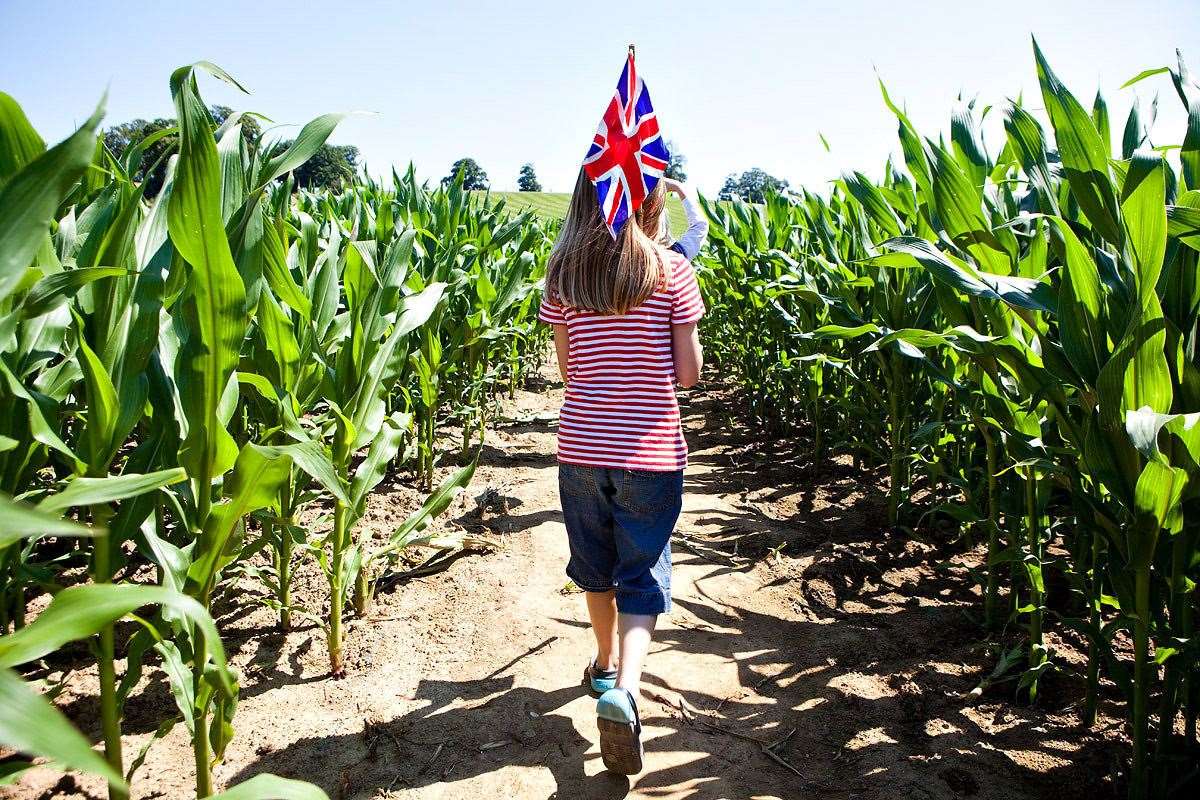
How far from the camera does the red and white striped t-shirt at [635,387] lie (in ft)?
7.13

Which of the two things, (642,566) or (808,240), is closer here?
(642,566)

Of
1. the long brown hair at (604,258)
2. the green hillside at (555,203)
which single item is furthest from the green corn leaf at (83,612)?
the green hillside at (555,203)

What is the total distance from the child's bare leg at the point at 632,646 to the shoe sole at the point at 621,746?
0.13 meters

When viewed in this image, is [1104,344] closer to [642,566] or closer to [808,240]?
[642,566]

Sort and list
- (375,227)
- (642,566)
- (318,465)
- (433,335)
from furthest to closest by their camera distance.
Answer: (375,227)
(433,335)
(642,566)
(318,465)

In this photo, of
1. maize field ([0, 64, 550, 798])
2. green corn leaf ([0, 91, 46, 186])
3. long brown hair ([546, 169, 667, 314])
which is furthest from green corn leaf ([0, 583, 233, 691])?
long brown hair ([546, 169, 667, 314])

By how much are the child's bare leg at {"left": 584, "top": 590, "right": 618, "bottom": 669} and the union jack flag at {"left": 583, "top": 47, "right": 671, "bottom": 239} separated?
Result: 1045mm

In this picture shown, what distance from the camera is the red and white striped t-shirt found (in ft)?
7.13

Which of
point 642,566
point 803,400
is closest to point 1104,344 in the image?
point 642,566

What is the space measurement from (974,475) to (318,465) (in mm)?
2833

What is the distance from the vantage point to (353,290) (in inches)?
98.7

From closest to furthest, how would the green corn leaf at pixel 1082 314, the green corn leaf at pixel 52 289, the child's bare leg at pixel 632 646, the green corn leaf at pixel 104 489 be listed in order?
the green corn leaf at pixel 104 489 → the green corn leaf at pixel 52 289 → the green corn leaf at pixel 1082 314 → the child's bare leg at pixel 632 646

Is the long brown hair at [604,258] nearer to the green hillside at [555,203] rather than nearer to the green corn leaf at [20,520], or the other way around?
the green corn leaf at [20,520]

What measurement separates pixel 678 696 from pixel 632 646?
0.41 m
